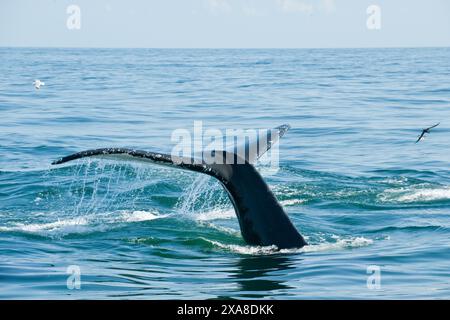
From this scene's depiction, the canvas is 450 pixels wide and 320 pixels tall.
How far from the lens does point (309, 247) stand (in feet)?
34.5

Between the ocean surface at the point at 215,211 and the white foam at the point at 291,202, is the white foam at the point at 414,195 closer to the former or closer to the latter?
the ocean surface at the point at 215,211

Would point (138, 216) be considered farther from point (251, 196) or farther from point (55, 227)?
point (251, 196)

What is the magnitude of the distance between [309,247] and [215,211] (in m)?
3.05

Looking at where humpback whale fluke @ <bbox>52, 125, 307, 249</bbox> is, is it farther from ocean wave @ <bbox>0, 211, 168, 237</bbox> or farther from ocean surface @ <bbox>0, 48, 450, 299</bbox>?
ocean wave @ <bbox>0, 211, 168, 237</bbox>

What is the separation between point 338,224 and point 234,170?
3492mm

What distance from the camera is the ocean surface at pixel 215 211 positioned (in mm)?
9133

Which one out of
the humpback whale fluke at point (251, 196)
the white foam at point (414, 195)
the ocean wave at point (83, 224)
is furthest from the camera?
the white foam at point (414, 195)

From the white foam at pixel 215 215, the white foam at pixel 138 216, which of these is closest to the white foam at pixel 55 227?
the white foam at pixel 138 216

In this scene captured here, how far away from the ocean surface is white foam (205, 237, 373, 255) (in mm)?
21

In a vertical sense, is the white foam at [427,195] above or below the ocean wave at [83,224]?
below

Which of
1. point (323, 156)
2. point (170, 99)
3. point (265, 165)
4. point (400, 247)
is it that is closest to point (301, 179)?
point (265, 165)

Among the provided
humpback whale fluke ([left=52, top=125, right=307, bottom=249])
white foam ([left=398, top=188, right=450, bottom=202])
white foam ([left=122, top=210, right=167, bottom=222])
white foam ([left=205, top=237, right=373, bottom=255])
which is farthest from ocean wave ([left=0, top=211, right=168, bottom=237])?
white foam ([left=398, top=188, right=450, bottom=202])

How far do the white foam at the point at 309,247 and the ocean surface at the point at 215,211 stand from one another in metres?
0.02
